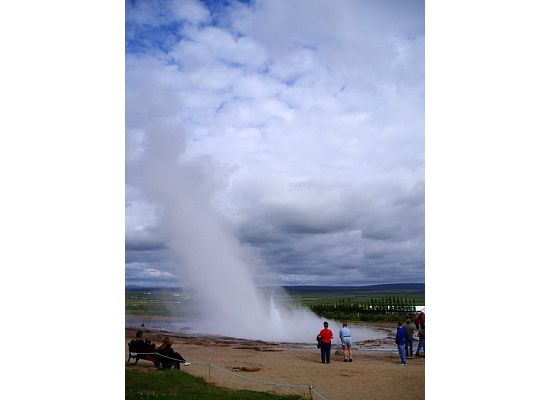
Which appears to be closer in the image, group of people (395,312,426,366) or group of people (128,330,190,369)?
group of people (128,330,190,369)

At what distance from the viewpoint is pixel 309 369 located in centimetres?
1119

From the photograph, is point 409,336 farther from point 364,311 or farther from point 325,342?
point 364,311

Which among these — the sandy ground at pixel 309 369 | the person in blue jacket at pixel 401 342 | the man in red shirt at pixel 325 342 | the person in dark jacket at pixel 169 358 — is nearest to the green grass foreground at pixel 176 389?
the sandy ground at pixel 309 369

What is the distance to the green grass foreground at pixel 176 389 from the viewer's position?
9398mm

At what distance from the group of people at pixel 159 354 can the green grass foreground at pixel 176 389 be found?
568 millimetres

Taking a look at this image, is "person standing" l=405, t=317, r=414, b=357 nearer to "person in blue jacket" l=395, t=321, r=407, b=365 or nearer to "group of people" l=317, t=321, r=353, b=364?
"person in blue jacket" l=395, t=321, r=407, b=365

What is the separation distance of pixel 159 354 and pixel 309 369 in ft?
11.1

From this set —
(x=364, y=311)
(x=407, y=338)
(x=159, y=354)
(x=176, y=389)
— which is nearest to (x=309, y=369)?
(x=407, y=338)

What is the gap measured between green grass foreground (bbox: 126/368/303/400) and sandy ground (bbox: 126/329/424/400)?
394mm

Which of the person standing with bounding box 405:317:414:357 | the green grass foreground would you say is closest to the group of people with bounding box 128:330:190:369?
the green grass foreground

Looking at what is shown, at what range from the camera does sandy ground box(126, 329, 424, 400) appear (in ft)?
32.5
